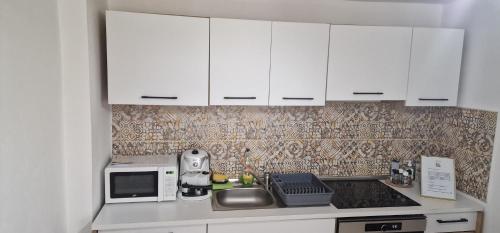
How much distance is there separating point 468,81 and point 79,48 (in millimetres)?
2586

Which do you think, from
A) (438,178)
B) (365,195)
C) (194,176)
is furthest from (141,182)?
(438,178)

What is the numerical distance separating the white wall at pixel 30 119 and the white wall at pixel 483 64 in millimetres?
2653

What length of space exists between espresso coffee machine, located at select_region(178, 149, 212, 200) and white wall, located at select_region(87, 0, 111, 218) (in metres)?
0.51

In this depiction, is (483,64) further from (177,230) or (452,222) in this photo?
(177,230)

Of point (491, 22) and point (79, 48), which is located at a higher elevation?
point (491, 22)

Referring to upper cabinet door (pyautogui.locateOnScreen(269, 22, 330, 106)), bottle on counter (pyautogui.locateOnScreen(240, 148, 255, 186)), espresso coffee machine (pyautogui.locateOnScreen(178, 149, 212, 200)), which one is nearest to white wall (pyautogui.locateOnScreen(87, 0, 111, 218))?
espresso coffee machine (pyautogui.locateOnScreen(178, 149, 212, 200))

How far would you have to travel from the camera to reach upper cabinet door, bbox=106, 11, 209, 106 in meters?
1.97

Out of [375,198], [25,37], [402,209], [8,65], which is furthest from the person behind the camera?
[375,198]

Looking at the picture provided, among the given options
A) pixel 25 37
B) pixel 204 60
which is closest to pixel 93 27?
pixel 25 37

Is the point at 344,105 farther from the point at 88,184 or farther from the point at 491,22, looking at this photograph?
the point at 88,184

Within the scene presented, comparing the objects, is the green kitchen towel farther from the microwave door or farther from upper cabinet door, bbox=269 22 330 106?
upper cabinet door, bbox=269 22 330 106

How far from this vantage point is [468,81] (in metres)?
2.36

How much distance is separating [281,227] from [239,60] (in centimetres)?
108

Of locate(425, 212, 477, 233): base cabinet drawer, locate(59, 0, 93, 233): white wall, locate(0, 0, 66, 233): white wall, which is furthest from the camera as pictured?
locate(425, 212, 477, 233): base cabinet drawer
